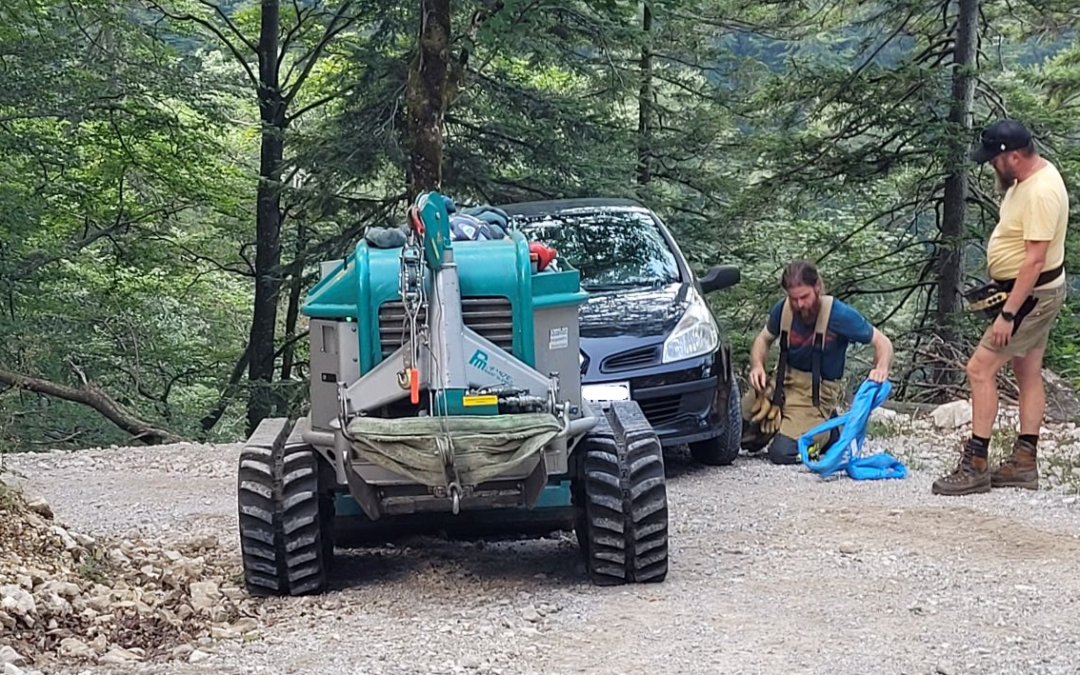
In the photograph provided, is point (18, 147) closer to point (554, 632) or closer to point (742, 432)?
point (742, 432)

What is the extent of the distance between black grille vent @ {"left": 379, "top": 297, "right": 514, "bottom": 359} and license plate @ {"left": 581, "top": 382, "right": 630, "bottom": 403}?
261 centimetres

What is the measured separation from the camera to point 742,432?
9781 mm

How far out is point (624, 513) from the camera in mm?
5789

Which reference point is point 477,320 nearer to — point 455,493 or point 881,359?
point 455,493

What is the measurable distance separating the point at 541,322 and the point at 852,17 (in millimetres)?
12771

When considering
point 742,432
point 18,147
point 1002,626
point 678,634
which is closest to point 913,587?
point 1002,626

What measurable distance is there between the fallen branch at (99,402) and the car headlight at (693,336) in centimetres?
776

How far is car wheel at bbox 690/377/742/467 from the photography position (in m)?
9.22

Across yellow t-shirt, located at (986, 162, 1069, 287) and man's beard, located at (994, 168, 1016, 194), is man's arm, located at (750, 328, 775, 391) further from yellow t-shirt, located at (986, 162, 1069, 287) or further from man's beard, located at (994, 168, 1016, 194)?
man's beard, located at (994, 168, 1016, 194)

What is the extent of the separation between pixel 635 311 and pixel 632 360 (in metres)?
0.50

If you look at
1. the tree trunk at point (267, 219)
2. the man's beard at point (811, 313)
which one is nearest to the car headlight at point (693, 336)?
the man's beard at point (811, 313)

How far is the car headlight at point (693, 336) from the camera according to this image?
28.4 feet

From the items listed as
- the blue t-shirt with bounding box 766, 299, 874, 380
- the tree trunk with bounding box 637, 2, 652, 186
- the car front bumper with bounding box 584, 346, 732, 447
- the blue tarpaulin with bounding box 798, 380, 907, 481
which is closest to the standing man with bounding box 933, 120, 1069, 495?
the blue tarpaulin with bounding box 798, 380, 907, 481

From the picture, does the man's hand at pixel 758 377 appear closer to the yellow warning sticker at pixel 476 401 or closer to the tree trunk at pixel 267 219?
the yellow warning sticker at pixel 476 401
